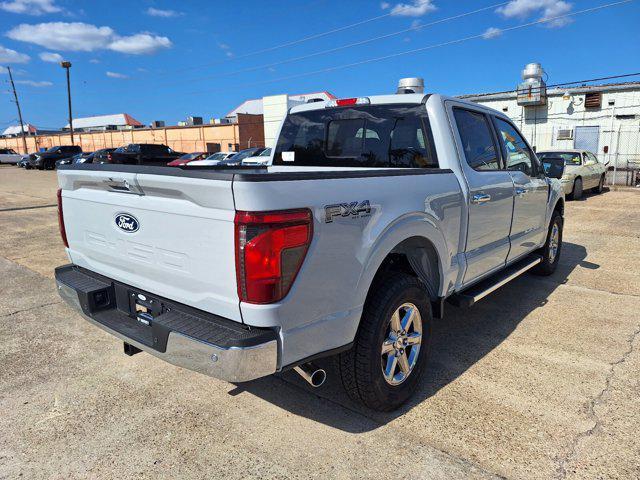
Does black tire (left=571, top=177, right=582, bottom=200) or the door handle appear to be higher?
the door handle

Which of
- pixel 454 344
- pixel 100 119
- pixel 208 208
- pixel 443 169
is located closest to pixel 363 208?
pixel 208 208

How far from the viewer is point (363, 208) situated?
245 centimetres

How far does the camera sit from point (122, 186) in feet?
8.54

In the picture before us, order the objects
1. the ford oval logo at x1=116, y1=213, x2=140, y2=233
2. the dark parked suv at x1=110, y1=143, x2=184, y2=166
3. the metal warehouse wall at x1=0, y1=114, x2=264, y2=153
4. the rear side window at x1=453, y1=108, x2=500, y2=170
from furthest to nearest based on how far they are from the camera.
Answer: the metal warehouse wall at x1=0, y1=114, x2=264, y2=153, the dark parked suv at x1=110, y1=143, x2=184, y2=166, the rear side window at x1=453, y1=108, x2=500, y2=170, the ford oval logo at x1=116, y1=213, x2=140, y2=233

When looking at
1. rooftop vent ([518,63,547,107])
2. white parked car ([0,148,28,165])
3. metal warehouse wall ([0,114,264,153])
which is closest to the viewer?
rooftop vent ([518,63,547,107])

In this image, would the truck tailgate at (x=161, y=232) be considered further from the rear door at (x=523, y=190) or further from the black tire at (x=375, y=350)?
the rear door at (x=523, y=190)

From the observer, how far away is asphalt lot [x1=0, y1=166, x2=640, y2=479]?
2.45 meters

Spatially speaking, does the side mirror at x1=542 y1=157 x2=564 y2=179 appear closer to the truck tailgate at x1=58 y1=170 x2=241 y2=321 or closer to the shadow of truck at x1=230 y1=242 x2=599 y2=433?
the shadow of truck at x1=230 y1=242 x2=599 y2=433

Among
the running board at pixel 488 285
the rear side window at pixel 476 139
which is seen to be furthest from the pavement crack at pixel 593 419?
the rear side window at pixel 476 139

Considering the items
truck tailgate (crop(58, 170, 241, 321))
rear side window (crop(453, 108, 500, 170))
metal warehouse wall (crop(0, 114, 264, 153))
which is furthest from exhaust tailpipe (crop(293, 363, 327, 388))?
metal warehouse wall (crop(0, 114, 264, 153))

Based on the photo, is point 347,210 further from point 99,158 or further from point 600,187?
point 99,158

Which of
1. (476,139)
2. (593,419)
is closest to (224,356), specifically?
(593,419)

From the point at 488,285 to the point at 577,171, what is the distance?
12.1 meters

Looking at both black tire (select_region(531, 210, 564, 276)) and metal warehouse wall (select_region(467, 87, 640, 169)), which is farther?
metal warehouse wall (select_region(467, 87, 640, 169))
